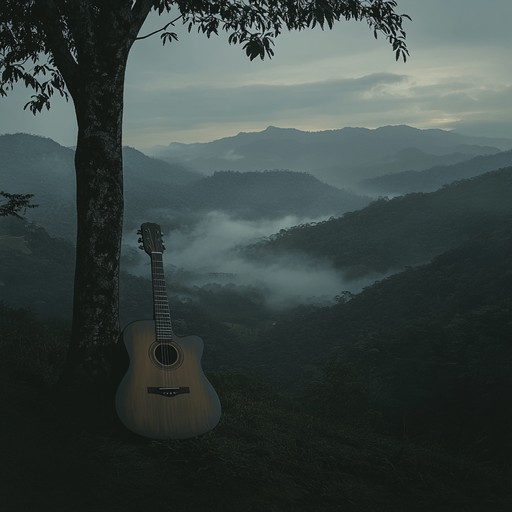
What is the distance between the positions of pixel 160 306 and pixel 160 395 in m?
0.95

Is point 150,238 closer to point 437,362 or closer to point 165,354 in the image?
point 165,354

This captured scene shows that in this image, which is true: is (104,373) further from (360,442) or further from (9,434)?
(360,442)

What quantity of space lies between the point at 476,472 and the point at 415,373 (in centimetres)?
1864

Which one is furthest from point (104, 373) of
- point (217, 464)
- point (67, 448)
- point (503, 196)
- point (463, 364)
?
point (503, 196)

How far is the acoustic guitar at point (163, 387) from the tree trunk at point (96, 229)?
2.43 feet

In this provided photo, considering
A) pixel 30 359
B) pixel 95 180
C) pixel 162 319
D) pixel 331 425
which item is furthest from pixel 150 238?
pixel 331 425

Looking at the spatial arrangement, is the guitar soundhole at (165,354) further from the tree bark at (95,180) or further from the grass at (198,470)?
the tree bark at (95,180)

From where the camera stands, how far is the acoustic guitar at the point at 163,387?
5125mm

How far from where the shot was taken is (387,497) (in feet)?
17.9

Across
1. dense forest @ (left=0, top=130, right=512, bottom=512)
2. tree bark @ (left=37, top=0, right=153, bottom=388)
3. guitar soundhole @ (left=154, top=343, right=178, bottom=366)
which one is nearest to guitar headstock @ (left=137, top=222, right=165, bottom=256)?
tree bark @ (left=37, top=0, right=153, bottom=388)

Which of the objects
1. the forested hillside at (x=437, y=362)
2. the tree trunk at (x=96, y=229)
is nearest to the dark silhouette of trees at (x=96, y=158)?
the tree trunk at (x=96, y=229)

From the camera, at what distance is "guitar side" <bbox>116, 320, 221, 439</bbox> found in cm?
512

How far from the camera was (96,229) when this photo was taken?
6090 millimetres

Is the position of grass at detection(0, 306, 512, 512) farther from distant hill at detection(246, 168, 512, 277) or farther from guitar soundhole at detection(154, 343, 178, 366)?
distant hill at detection(246, 168, 512, 277)
